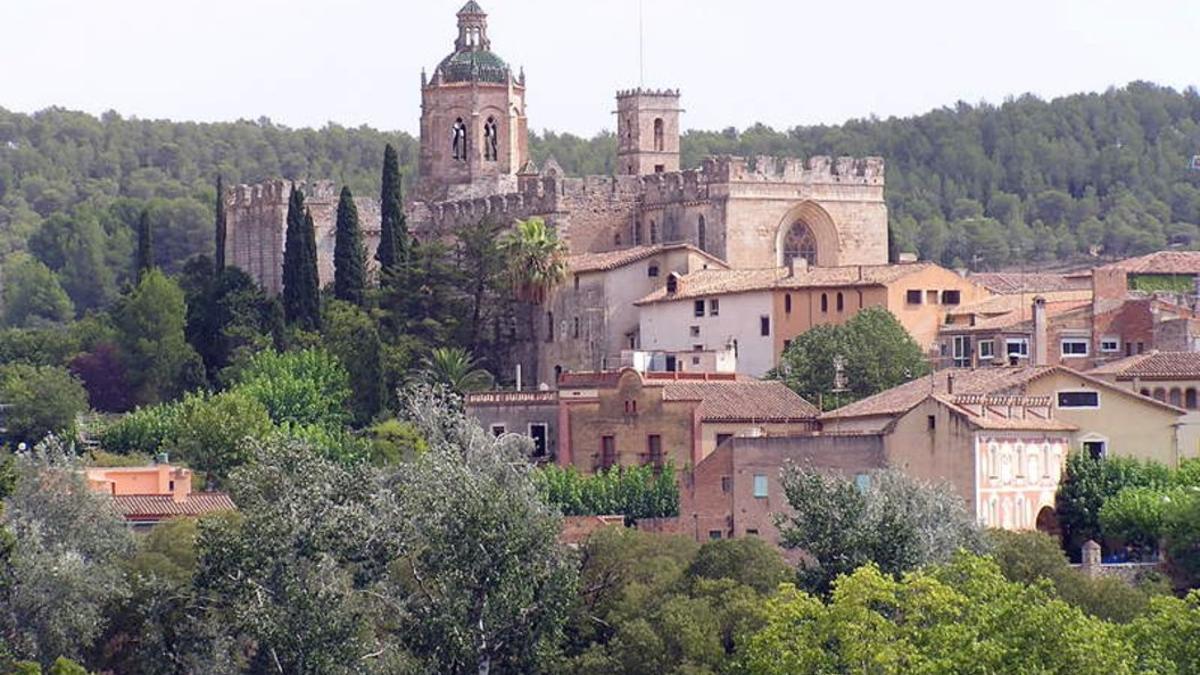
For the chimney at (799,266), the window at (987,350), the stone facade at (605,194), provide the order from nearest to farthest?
the window at (987,350)
the chimney at (799,266)
the stone facade at (605,194)

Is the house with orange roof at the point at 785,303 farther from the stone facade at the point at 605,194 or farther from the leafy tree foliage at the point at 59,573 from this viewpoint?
the leafy tree foliage at the point at 59,573

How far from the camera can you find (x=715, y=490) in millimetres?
82062

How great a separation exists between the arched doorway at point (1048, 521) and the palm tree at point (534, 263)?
2194 cm

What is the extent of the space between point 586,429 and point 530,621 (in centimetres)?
1655

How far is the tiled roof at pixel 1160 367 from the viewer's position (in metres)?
85.2

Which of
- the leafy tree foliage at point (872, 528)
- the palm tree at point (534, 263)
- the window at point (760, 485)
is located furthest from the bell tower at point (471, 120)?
the leafy tree foliage at point (872, 528)

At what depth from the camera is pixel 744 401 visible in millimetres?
86188

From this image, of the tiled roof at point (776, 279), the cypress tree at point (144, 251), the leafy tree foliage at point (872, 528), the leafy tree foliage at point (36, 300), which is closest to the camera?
the leafy tree foliage at point (872, 528)

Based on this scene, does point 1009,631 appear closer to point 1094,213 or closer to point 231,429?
point 231,429

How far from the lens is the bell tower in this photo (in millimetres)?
110250

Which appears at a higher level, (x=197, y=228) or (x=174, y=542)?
(x=197, y=228)

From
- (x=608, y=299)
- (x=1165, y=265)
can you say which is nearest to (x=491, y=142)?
(x=608, y=299)

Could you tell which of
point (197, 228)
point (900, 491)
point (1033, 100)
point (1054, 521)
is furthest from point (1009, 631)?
point (1033, 100)

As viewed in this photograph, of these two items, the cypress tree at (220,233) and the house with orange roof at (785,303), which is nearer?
the house with orange roof at (785,303)
